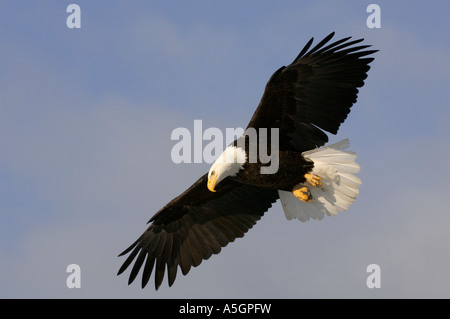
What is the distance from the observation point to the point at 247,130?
1021 centimetres

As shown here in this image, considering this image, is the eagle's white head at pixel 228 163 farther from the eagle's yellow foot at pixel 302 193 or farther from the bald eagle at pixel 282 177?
the eagle's yellow foot at pixel 302 193

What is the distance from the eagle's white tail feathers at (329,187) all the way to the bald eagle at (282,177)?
13 millimetres

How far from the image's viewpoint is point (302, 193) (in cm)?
1064

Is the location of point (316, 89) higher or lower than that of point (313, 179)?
higher

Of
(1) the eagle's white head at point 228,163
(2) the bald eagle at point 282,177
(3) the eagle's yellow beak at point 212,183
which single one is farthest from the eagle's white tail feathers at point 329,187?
(3) the eagle's yellow beak at point 212,183

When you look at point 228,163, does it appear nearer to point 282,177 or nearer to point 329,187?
point 282,177

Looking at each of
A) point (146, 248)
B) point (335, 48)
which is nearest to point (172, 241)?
point (146, 248)

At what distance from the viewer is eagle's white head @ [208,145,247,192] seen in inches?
408

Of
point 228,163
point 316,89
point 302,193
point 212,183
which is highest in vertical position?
point 316,89

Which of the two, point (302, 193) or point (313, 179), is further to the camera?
point (302, 193)

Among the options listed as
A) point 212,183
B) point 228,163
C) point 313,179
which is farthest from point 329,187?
point 212,183

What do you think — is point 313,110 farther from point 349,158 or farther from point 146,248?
point 146,248

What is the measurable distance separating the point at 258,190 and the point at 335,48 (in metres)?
2.55

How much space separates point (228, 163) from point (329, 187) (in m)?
1.40
